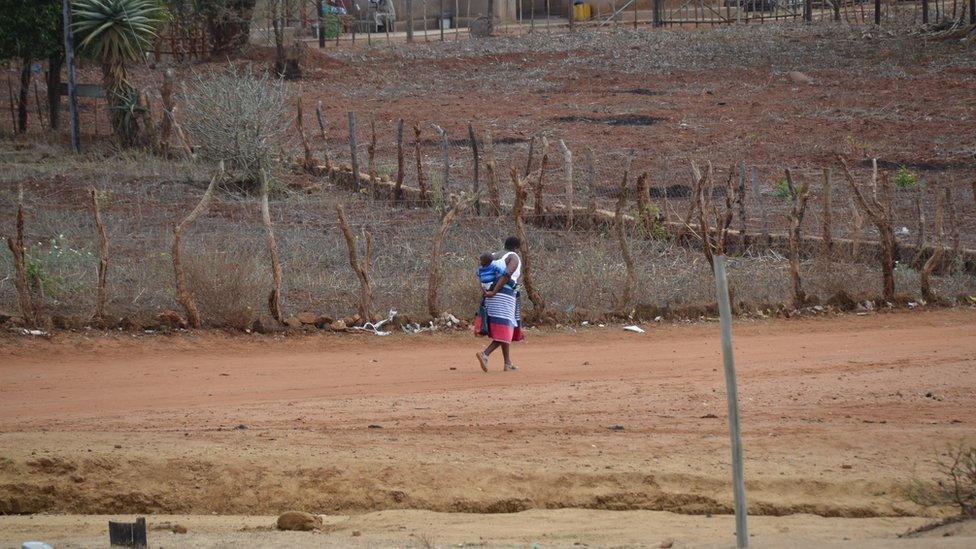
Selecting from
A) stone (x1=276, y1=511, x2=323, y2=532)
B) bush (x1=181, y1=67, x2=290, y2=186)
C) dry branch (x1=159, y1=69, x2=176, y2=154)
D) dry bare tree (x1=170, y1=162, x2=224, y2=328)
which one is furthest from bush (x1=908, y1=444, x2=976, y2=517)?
dry branch (x1=159, y1=69, x2=176, y2=154)

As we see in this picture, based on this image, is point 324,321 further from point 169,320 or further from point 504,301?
point 504,301

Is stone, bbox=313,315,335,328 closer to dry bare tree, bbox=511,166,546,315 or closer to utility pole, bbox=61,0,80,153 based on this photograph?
dry bare tree, bbox=511,166,546,315

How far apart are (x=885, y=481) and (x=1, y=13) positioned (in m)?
24.5

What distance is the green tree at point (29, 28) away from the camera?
27188 mm

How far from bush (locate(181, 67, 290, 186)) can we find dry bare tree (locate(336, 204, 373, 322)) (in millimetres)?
8369

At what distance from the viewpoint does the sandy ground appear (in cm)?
820

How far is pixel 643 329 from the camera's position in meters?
15.2

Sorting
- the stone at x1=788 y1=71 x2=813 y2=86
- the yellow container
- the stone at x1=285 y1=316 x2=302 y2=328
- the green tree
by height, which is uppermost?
the yellow container

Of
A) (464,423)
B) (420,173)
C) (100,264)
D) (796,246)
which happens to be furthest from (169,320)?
(796,246)

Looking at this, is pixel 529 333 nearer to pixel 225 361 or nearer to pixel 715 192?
pixel 225 361

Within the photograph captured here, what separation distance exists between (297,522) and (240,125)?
53.0 ft

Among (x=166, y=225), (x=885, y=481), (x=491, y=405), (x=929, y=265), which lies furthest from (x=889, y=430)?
(x=166, y=225)

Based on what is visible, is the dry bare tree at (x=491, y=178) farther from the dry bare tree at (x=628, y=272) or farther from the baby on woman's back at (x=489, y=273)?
the baby on woman's back at (x=489, y=273)

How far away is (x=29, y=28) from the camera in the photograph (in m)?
27.3
